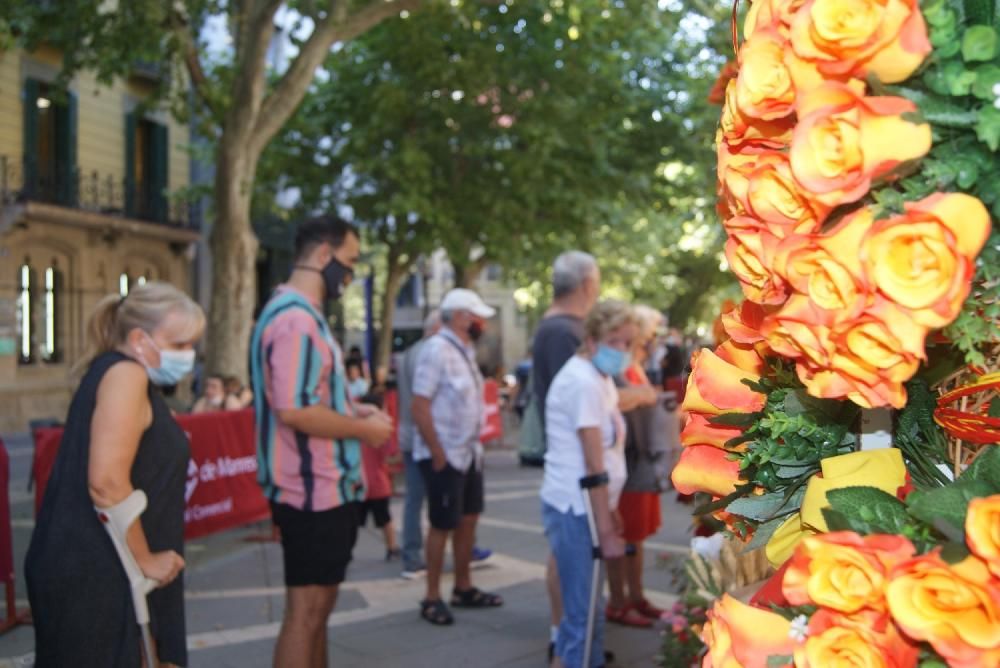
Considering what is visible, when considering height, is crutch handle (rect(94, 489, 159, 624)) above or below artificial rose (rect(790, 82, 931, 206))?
below

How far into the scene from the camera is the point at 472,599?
6.43 meters

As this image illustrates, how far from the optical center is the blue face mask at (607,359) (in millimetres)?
4781

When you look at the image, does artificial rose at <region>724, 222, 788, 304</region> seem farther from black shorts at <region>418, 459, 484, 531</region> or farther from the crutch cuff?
black shorts at <region>418, 459, 484, 531</region>

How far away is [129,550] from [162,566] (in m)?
0.14

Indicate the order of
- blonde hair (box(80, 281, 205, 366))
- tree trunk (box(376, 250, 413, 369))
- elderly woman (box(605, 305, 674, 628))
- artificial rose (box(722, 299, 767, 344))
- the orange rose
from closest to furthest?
the orange rose
artificial rose (box(722, 299, 767, 344))
blonde hair (box(80, 281, 205, 366))
elderly woman (box(605, 305, 674, 628))
tree trunk (box(376, 250, 413, 369))

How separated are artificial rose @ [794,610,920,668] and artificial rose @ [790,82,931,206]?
0.44m

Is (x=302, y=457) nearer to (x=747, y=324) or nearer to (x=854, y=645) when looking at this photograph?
(x=747, y=324)

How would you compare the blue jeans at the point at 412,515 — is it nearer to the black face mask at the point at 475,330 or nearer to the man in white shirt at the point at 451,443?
the man in white shirt at the point at 451,443

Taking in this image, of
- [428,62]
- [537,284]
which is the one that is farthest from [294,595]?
[537,284]

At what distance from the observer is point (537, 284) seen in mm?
31438

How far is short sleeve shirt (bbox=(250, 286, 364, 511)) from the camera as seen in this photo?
12.4ft

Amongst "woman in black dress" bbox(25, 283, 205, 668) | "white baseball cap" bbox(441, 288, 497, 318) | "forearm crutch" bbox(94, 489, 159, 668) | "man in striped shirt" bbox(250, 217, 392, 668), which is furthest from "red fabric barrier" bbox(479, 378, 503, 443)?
"forearm crutch" bbox(94, 489, 159, 668)

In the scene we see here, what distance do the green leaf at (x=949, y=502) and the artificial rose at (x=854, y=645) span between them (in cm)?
13

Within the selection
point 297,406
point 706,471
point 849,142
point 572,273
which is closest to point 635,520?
point 572,273
